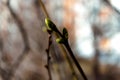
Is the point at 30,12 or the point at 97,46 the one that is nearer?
the point at 97,46

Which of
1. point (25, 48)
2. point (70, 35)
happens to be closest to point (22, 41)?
point (25, 48)

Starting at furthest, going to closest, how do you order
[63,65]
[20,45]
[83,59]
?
[20,45] < [83,59] < [63,65]

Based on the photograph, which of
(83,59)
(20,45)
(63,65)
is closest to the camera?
(63,65)

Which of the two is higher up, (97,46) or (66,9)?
(66,9)

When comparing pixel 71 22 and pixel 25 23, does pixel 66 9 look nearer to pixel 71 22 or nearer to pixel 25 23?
pixel 71 22

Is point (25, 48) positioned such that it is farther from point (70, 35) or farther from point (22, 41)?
point (70, 35)

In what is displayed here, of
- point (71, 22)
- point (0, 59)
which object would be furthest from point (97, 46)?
point (0, 59)

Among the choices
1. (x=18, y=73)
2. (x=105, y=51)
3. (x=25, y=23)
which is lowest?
(x=18, y=73)
